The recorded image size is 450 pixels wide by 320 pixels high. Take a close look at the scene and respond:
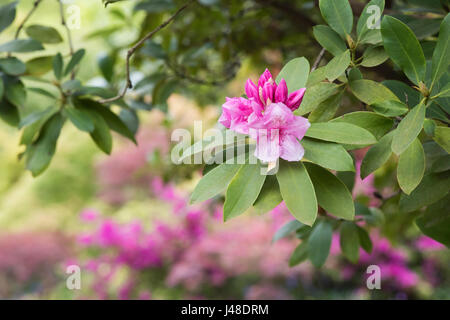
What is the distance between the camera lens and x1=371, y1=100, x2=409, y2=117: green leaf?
400 millimetres

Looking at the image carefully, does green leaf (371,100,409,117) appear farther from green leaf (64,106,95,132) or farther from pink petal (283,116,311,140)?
green leaf (64,106,95,132)

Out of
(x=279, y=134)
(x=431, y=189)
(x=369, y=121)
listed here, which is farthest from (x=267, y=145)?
(x=431, y=189)

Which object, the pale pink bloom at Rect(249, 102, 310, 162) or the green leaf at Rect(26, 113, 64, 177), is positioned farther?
the green leaf at Rect(26, 113, 64, 177)

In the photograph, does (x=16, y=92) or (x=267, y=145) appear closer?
(x=267, y=145)

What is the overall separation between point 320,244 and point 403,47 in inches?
14.5

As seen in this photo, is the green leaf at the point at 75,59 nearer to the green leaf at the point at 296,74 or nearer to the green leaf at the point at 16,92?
the green leaf at the point at 16,92

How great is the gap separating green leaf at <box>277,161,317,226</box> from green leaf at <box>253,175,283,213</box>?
0.6 inches

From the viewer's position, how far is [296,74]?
0.40m

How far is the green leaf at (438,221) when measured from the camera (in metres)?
0.51

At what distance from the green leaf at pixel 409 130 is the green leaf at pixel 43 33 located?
1.84ft

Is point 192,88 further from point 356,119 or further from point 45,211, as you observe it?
point 45,211

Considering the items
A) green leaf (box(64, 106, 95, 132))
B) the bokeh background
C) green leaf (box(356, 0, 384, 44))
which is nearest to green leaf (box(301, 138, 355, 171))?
green leaf (box(356, 0, 384, 44))

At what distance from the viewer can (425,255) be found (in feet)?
7.36

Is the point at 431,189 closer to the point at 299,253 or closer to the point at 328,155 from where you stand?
the point at 328,155
